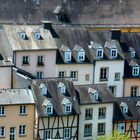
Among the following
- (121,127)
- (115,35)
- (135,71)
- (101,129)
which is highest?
(115,35)

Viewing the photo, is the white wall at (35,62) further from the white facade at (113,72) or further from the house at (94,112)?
the house at (94,112)

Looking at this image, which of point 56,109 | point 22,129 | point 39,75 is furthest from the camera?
point 39,75

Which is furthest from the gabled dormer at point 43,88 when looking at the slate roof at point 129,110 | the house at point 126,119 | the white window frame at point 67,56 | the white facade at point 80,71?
the white window frame at point 67,56

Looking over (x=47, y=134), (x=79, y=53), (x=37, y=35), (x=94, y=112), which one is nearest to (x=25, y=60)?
(x=37, y=35)

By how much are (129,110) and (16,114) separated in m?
14.8

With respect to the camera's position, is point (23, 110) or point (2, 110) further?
point (23, 110)

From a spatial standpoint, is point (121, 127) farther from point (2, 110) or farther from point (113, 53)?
point (2, 110)

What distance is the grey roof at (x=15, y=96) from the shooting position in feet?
427

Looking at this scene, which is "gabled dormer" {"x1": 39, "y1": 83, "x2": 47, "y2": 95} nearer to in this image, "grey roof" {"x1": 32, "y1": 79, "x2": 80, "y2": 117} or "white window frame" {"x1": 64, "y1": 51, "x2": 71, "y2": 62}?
"grey roof" {"x1": 32, "y1": 79, "x2": 80, "y2": 117}

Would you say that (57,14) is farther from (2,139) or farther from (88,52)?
(2,139)

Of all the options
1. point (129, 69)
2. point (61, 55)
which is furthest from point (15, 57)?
point (129, 69)

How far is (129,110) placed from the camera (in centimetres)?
13738

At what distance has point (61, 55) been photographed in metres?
143

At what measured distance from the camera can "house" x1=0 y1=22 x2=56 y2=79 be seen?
142 m
